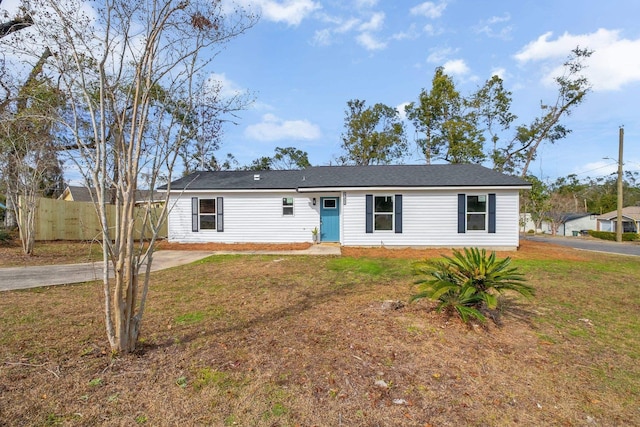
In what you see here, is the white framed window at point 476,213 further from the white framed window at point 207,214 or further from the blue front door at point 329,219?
the white framed window at point 207,214

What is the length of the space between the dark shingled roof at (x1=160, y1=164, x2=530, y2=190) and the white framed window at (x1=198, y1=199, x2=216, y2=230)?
69 cm

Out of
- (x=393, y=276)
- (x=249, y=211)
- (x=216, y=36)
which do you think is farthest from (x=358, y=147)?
(x=216, y=36)

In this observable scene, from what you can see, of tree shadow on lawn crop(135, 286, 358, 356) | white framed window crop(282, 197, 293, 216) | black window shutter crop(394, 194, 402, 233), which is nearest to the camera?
tree shadow on lawn crop(135, 286, 358, 356)

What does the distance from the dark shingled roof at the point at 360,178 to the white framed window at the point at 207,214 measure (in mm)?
688

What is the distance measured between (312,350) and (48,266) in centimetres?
911

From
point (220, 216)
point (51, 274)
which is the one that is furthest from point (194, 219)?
point (51, 274)

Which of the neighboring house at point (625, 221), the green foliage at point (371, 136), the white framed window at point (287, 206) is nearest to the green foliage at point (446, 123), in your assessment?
the green foliage at point (371, 136)

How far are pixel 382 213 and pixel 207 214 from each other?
7.60 m

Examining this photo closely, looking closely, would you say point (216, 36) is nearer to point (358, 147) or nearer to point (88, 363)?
point (88, 363)

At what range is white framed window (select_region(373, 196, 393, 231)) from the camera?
12555 mm

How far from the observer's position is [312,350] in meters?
3.36

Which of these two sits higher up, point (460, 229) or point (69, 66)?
point (69, 66)

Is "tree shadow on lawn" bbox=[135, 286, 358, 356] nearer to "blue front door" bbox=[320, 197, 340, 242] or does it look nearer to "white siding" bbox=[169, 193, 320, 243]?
"blue front door" bbox=[320, 197, 340, 242]

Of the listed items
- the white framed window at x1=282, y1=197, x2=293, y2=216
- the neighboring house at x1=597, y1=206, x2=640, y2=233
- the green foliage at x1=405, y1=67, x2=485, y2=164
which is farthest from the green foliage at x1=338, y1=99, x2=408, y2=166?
the neighboring house at x1=597, y1=206, x2=640, y2=233
